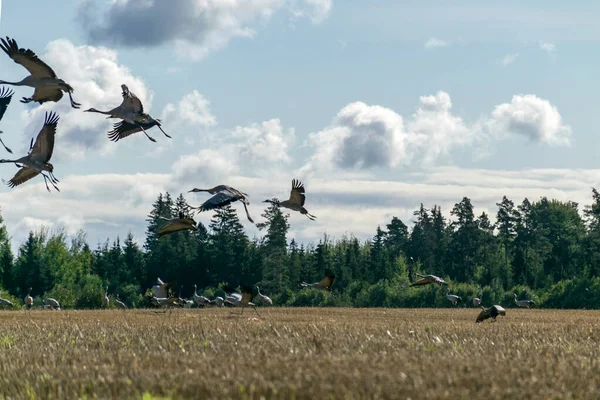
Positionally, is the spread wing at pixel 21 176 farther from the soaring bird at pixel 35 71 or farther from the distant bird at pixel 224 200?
the distant bird at pixel 224 200

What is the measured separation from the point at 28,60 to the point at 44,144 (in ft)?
6.43

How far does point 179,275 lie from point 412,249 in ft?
76.1

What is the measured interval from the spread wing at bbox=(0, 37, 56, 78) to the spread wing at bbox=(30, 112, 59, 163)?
1606mm

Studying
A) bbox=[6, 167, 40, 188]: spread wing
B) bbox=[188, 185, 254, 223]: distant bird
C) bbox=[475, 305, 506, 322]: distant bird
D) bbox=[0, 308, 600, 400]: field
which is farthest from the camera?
bbox=[475, 305, 506, 322]: distant bird

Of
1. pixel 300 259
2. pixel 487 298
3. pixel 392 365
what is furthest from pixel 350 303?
pixel 392 365

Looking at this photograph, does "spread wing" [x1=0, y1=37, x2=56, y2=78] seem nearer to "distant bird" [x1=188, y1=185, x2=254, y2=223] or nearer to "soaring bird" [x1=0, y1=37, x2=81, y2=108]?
"soaring bird" [x1=0, y1=37, x2=81, y2=108]

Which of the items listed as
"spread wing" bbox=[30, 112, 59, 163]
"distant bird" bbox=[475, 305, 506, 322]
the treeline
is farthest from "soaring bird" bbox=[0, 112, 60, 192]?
the treeline

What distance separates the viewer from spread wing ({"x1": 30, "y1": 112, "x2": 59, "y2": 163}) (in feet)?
60.0

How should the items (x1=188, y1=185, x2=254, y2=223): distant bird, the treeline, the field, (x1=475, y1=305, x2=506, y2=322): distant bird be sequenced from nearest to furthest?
1. the field
2. (x1=188, y1=185, x2=254, y2=223): distant bird
3. (x1=475, y1=305, x2=506, y2=322): distant bird
4. the treeline

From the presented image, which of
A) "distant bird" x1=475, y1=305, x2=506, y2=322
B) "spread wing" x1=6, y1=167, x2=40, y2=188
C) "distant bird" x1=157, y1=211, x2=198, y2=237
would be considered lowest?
"distant bird" x1=475, y1=305, x2=506, y2=322

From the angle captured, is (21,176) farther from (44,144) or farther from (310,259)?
(310,259)

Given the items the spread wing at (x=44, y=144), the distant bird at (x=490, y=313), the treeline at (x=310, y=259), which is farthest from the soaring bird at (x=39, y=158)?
the treeline at (x=310, y=259)

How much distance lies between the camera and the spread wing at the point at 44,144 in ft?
60.0

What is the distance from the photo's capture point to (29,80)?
1752 cm
